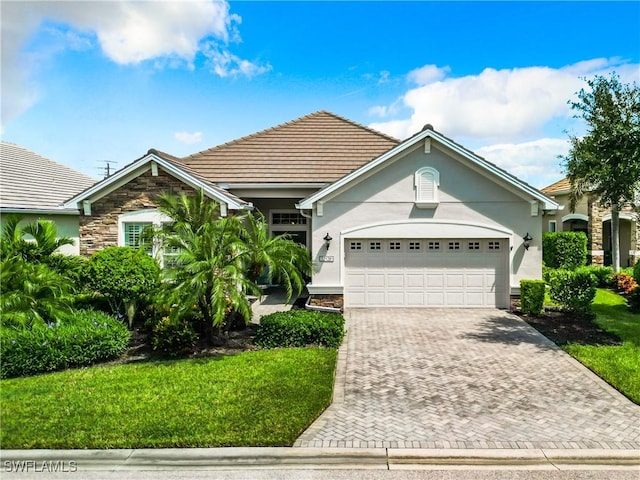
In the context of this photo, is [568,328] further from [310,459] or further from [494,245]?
[310,459]

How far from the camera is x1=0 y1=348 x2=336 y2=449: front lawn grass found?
600 cm

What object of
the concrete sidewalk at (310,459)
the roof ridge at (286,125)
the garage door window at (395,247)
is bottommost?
the concrete sidewalk at (310,459)

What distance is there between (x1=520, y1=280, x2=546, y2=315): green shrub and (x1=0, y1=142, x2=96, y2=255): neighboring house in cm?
1550

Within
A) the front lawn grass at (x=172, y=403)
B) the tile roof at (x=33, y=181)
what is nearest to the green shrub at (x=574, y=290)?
the front lawn grass at (x=172, y=403)

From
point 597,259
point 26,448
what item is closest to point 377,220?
point 26,448

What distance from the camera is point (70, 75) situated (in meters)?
11.1

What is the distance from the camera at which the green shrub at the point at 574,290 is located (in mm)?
13203

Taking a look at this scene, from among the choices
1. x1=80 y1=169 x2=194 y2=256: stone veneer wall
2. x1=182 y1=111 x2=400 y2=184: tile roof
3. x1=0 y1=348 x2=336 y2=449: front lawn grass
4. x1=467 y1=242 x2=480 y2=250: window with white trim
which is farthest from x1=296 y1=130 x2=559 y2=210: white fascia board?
x1=0 y1=348 x2=336 y2=449: front lawn grass

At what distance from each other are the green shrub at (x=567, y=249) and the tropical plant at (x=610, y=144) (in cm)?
845

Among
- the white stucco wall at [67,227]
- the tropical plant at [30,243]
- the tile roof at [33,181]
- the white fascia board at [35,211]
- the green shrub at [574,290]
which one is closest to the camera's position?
the tropical plant at [30,243]

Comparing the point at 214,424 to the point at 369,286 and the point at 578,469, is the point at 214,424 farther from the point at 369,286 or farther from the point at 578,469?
the point at 369,286

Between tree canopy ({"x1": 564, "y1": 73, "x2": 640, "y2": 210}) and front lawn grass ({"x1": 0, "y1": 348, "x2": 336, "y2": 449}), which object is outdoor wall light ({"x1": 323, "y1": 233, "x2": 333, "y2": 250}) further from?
tree canopy ({"x1": 564, "y1": 73, "x2": 640, "y2": 210})

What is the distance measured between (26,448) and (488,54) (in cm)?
1470

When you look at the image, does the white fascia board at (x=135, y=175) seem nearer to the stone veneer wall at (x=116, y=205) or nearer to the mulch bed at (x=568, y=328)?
the stone veneer wall at (x=116, y=205)
